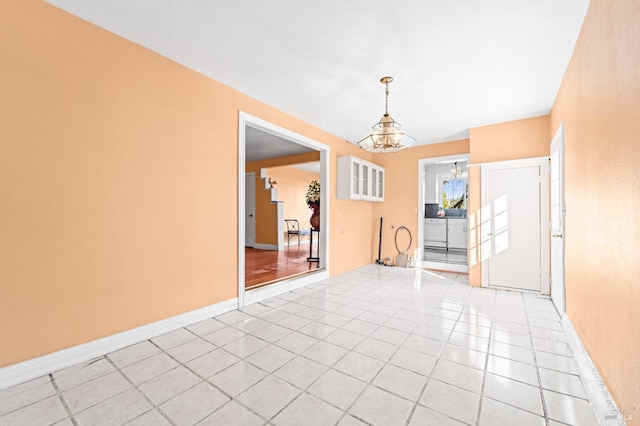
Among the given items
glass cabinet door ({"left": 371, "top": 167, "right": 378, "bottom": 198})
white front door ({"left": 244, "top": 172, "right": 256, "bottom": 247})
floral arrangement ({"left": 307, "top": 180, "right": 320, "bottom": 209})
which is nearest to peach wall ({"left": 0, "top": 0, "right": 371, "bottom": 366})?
floral arrangement ({"left": 307, "top": 180, "right": 320, "bottom": 209})

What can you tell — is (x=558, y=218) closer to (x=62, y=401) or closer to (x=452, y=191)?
(x=62, y=401)

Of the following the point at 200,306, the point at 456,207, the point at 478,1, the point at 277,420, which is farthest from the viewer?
the point at 456,207

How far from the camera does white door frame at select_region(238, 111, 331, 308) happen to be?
3.38m

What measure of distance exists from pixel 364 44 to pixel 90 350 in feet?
11.4

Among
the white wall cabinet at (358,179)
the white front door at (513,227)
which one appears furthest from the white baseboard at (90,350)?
the white front door at (513,227)

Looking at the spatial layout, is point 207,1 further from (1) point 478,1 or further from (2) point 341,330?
(2) point 341,330

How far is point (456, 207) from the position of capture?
30.5 feet

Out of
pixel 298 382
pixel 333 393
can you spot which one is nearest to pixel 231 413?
pixel 298 382

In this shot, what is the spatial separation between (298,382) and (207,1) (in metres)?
2.84

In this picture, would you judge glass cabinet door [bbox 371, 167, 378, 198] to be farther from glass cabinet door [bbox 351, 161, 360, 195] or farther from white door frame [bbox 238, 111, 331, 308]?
white door frame [bbox 238, 111, 331, 308]

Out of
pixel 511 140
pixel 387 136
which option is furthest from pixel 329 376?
pixel 511 140

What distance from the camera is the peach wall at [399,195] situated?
585 centimetres

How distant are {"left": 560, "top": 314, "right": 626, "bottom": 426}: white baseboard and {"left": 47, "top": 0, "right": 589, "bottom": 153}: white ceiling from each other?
2.64m

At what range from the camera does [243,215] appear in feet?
11.3
